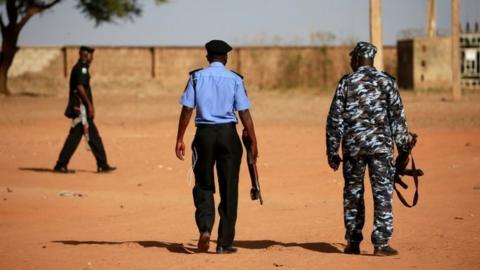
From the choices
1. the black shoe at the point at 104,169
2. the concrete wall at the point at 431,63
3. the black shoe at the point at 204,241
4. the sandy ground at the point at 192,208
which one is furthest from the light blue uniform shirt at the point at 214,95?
the concrete wall at the point at 431,63

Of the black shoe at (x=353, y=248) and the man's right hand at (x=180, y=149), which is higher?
the man's right hand at (x=180, y=149)

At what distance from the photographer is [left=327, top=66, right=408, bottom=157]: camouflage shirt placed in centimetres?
901

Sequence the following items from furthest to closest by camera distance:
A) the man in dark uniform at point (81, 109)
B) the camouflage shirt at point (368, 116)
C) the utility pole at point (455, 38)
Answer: the utility pole at point (455, 38), the man in dark uniform at point (81, 109), the camouflage shirt at point (368, 116)

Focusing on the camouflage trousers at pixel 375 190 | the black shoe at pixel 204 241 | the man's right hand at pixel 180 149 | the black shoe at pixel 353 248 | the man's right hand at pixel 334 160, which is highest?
the man's right hand at pixel 180 149

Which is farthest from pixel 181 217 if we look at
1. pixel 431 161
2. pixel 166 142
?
pixel 166 142

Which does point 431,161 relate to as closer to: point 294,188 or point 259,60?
point 294,188

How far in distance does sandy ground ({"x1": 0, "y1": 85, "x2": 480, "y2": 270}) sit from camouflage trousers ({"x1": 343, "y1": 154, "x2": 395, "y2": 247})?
0.25m

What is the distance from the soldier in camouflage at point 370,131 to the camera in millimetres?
9016

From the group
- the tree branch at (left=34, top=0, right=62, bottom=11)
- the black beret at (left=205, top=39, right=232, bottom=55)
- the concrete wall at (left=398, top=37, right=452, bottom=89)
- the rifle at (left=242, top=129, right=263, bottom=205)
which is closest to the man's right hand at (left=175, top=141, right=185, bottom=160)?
the rifle at (left=242, top=129, right=263, bottom=205)

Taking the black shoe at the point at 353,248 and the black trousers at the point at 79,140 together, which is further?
the black trousers at the point at 79,140

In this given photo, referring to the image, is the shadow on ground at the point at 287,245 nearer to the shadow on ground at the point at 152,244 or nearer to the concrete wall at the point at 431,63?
the shadow on ground at the point at 152,244

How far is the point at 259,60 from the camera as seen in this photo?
48.3m

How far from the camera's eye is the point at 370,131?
355 inches

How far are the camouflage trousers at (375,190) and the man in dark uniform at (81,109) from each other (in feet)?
26.3
